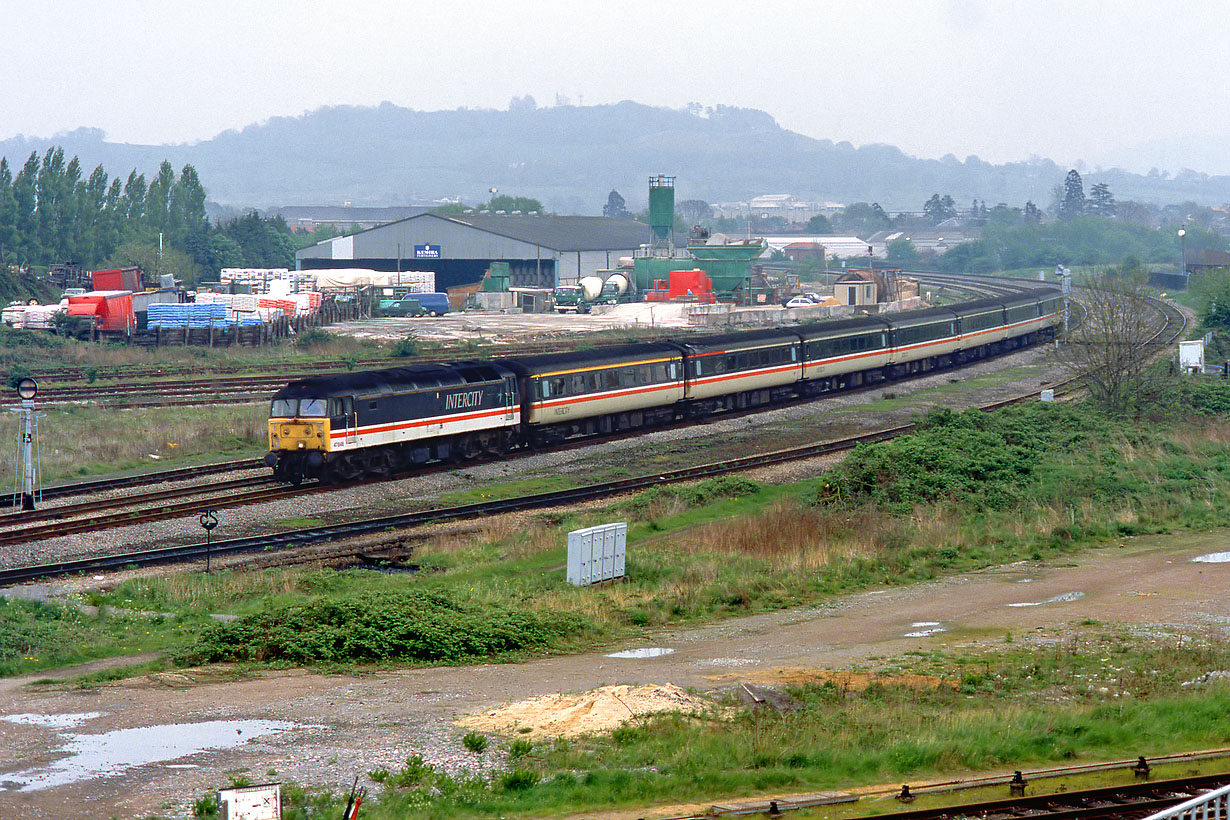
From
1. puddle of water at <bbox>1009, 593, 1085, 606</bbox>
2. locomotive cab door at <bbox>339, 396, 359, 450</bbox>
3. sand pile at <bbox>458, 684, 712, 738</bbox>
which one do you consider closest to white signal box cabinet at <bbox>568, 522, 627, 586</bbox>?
sand pile at <bbox>458, 684, 712, 738</bbox>

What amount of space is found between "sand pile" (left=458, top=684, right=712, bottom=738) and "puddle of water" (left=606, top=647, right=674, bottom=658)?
3.17 metres

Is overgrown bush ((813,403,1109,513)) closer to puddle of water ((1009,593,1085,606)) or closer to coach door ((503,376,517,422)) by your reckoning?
puddle of water ((1009,593,1085,606))

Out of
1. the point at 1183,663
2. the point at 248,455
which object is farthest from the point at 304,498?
the point at 1183,663

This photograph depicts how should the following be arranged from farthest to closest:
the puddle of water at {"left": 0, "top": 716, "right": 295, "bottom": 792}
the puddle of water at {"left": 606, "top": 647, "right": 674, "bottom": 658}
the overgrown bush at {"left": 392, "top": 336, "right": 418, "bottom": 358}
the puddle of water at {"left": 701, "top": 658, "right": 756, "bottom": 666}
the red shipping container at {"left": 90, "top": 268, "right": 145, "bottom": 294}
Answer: the red shipping container at {"left": 90, "top": 268, "right": 145, "bottom": 294}
the overgrown bush at {"left": 392, "top": 336, "right": 418, "bottom": 358}
the puddle of water at {"left": 606, "top": 647, "right": 674, "bottom": 658}
the puddle of water at {"left": 701, "top": 658, "right": 756, "bottom": 666}
the puddle of water at {"left": 0, "top": 716, "right": 295, "bottom": 792}

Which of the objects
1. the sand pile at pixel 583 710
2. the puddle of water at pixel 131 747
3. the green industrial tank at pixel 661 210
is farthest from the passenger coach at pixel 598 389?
the green industrial tank at pixel 661 210

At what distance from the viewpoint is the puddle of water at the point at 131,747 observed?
1400 centimetres

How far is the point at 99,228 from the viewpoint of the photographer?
119 m

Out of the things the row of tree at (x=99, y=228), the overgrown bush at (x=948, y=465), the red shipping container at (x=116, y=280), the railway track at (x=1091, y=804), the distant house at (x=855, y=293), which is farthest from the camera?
the distant house at (x=855, y=293)

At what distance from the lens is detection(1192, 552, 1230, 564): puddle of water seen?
28694 millimetres

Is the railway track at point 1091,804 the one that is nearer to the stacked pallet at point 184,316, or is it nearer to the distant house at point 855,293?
the stacked pallet at point 184,316

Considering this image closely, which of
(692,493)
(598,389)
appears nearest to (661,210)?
(598,389)

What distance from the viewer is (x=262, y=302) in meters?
81.2

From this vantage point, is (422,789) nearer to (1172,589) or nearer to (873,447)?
(1172,589)

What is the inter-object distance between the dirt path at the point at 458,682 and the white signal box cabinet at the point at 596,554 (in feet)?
11.4
